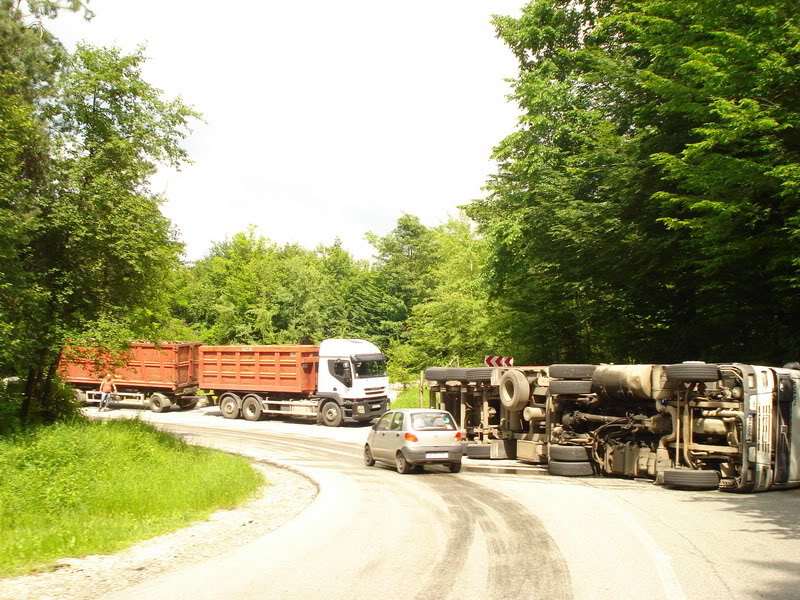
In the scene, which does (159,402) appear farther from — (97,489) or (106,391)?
(97,489)

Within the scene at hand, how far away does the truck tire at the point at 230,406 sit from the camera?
3422 centimetres

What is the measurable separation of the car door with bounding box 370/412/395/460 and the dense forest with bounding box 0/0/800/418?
6527 millimetres

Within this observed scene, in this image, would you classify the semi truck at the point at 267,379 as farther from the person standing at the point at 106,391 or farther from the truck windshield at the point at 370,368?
the person standing at the point at 106,391

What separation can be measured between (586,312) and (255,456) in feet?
47.7

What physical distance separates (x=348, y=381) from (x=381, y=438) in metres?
13.2

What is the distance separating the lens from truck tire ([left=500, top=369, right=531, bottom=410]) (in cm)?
1719

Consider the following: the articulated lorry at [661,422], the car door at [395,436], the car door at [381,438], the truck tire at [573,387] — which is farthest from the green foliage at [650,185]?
the car door at [381,438]

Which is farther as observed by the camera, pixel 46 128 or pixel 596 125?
pixel 596 125

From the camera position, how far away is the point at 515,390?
17.3 metres

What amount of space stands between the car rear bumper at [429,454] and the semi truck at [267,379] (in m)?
14.6

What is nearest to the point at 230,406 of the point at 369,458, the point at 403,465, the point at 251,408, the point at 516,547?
the point at 251,408

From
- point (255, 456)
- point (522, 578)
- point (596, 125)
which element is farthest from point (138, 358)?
point (522, 578)

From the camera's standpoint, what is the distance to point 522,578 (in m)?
6.89

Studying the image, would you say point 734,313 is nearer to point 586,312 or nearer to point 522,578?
point 586,312
